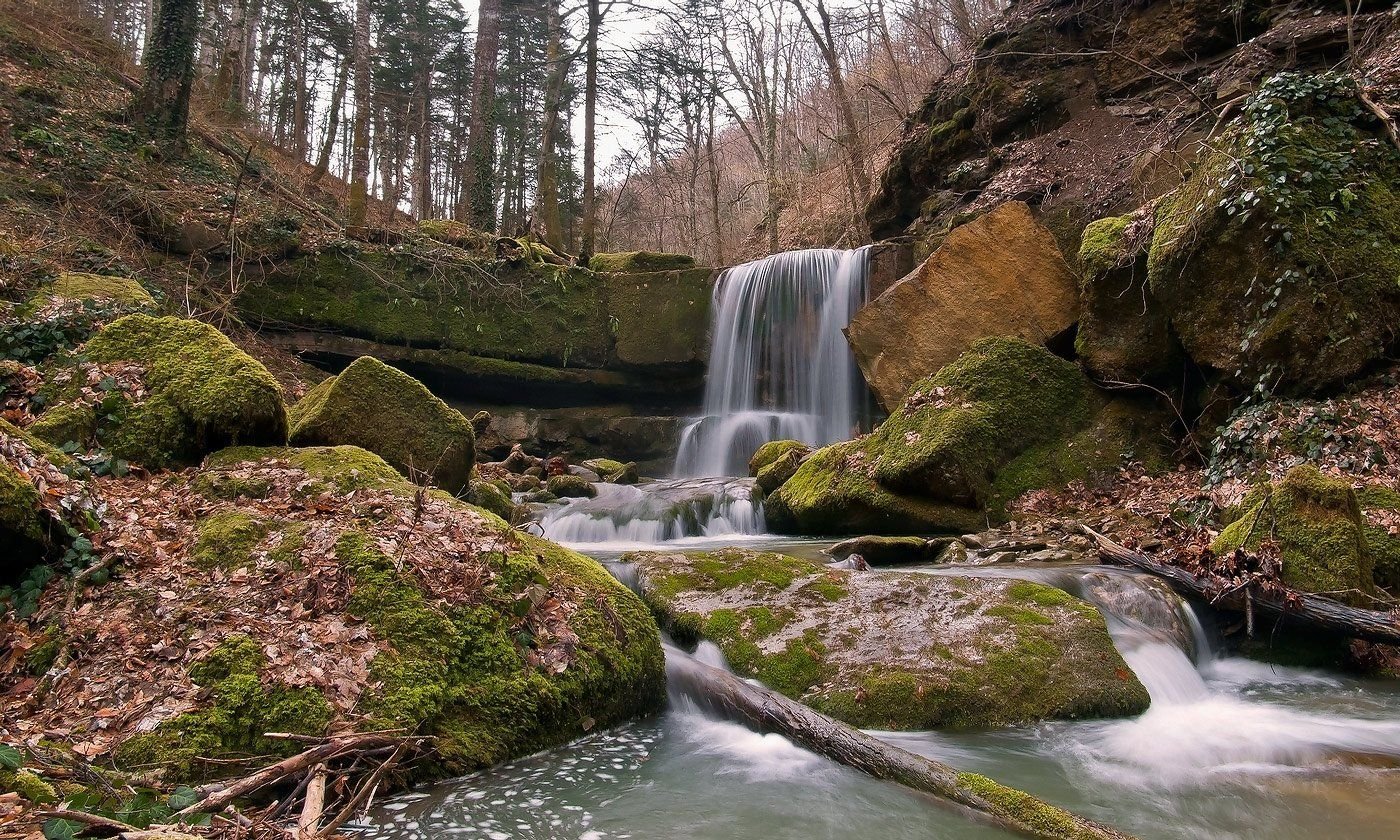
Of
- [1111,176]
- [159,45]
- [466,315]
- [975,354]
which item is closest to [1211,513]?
[975,354]

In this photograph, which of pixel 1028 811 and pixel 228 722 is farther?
pixel 228 722

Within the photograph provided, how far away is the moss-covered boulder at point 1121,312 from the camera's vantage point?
27.2 ft

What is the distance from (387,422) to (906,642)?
191 inches

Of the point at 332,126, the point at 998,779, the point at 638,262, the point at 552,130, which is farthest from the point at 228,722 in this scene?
the point at 332,126

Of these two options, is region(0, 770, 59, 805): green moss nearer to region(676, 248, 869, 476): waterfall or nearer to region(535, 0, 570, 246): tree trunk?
region(676, 248, 869, 476): waterfall

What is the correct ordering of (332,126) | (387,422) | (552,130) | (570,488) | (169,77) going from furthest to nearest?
(332,126) < (552,130) < (169,77) < (570,488) < (387,422)

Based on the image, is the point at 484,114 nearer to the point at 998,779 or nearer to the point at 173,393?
the point at 173,393

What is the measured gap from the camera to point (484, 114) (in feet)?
55.7

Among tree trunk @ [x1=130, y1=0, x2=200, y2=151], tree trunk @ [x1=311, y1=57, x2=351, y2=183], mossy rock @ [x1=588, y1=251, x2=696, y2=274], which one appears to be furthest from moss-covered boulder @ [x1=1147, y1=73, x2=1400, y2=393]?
tree trunk @ [x1=311, y1=57, x2=351, y2=183]

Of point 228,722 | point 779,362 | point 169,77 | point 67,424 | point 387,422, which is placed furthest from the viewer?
point 779,362

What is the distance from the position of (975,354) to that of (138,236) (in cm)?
1177

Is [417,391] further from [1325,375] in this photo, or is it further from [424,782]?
[1325,375]

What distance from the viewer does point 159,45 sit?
12727 mm

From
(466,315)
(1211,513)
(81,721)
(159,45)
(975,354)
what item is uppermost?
(159,45)
